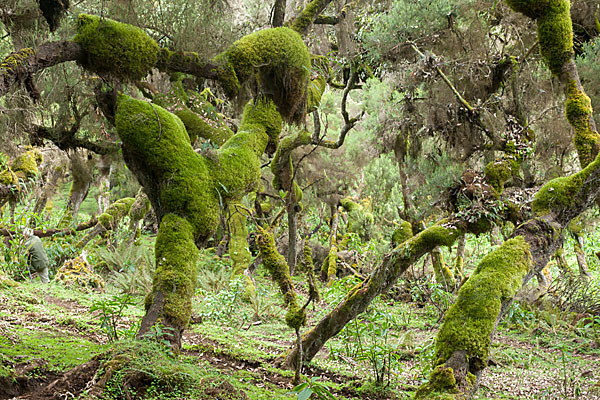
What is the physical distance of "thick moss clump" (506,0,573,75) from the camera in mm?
5588

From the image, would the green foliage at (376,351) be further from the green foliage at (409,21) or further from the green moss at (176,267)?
the green foliage at (409,21)

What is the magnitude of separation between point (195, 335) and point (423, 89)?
6.23 metres

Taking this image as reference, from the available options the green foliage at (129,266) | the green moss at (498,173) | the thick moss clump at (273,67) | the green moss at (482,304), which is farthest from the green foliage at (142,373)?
the green foliage at (129,266)

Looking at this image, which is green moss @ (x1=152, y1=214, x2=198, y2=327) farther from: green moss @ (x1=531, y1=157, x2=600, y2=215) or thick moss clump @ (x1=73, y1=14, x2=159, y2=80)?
green moss @ (x1=531, y1=157, x2=600, y2=215)

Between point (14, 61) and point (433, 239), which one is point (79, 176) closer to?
point (14, 61)

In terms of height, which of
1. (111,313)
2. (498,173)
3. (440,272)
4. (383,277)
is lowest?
(440,272)

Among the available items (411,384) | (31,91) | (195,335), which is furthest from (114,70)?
(411,384)

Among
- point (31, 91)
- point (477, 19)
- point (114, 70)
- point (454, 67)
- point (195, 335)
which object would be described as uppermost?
point (477, 19)

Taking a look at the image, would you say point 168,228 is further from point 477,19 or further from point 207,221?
point 477,19

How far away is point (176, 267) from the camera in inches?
168

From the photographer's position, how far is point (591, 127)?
219 inches

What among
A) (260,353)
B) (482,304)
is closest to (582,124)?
(482,304)

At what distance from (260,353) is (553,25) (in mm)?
5700

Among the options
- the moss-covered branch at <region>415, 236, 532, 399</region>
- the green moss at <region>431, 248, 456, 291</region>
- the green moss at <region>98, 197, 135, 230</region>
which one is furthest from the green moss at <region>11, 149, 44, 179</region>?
the moss-covered branch at <region>415, 236, 532, 399</region>
